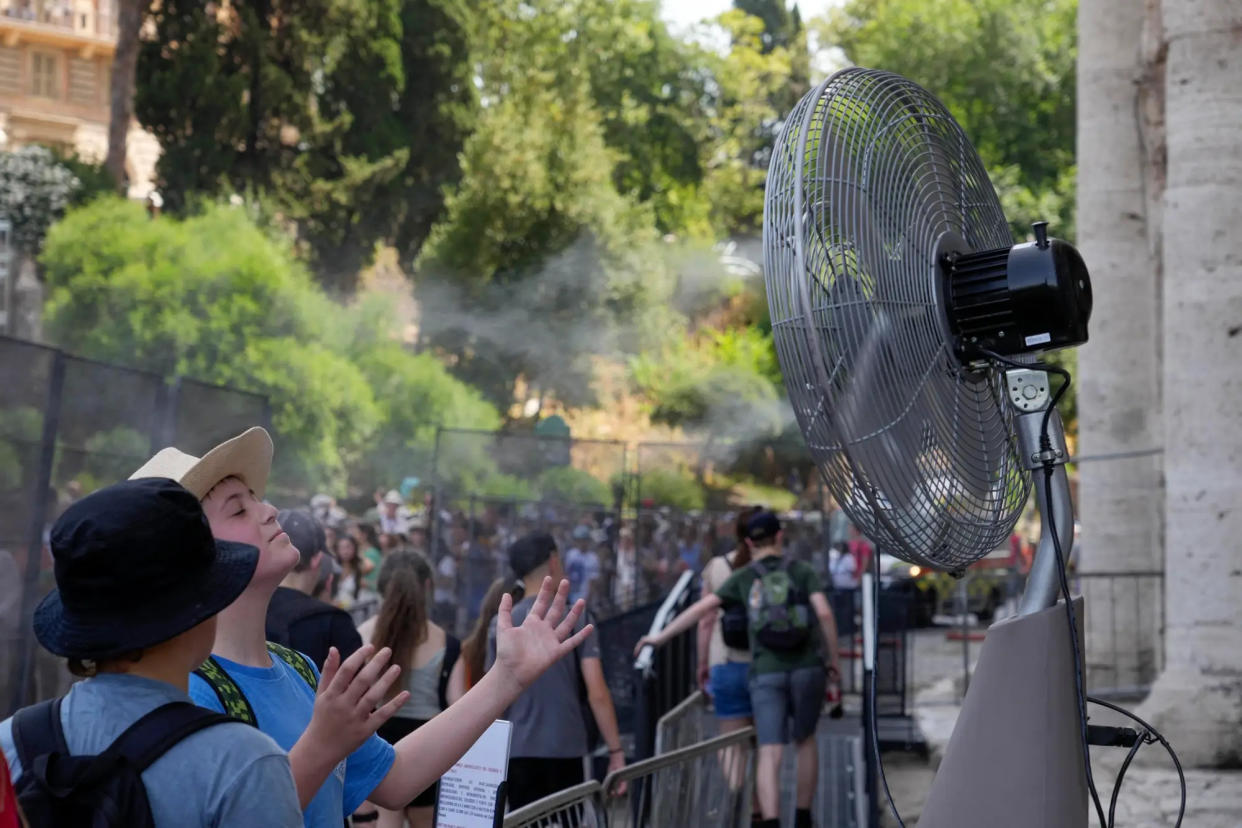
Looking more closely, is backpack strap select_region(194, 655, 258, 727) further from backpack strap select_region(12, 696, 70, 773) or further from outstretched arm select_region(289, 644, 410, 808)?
backpack strap select_region(12, 696, 70, 773)

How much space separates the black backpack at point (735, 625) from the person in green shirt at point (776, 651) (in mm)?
32

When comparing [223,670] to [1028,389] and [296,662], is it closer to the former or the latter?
[296,662]

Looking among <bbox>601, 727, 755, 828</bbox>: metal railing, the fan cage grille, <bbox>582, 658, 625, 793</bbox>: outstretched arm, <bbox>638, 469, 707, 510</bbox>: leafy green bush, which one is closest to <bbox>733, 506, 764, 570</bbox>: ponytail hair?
<bbox>601, 727, 755, 828</bbox>: metal railing

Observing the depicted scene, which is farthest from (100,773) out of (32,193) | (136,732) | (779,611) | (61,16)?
(61,16)

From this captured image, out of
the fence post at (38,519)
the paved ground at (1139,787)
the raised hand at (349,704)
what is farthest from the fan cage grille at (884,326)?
the fence post at (38,519)

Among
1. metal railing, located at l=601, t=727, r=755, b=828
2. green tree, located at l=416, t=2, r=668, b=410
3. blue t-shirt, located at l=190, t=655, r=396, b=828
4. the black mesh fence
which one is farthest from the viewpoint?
green tree, located at l=416, t=2, r=668, b=410

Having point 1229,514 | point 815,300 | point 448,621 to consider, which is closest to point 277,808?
point 815,300

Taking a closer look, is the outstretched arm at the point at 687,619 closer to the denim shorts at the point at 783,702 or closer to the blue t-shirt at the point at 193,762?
the denim shorts at the point at 783,702

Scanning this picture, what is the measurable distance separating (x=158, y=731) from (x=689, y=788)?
3.44 m

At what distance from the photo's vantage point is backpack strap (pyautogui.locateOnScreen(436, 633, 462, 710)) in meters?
5.39

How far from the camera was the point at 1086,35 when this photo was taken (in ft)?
41.5

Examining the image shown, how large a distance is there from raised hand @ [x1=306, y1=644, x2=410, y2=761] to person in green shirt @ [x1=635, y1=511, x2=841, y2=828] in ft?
16.5

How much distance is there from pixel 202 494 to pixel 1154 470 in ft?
37.0

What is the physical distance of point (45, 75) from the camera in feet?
178
